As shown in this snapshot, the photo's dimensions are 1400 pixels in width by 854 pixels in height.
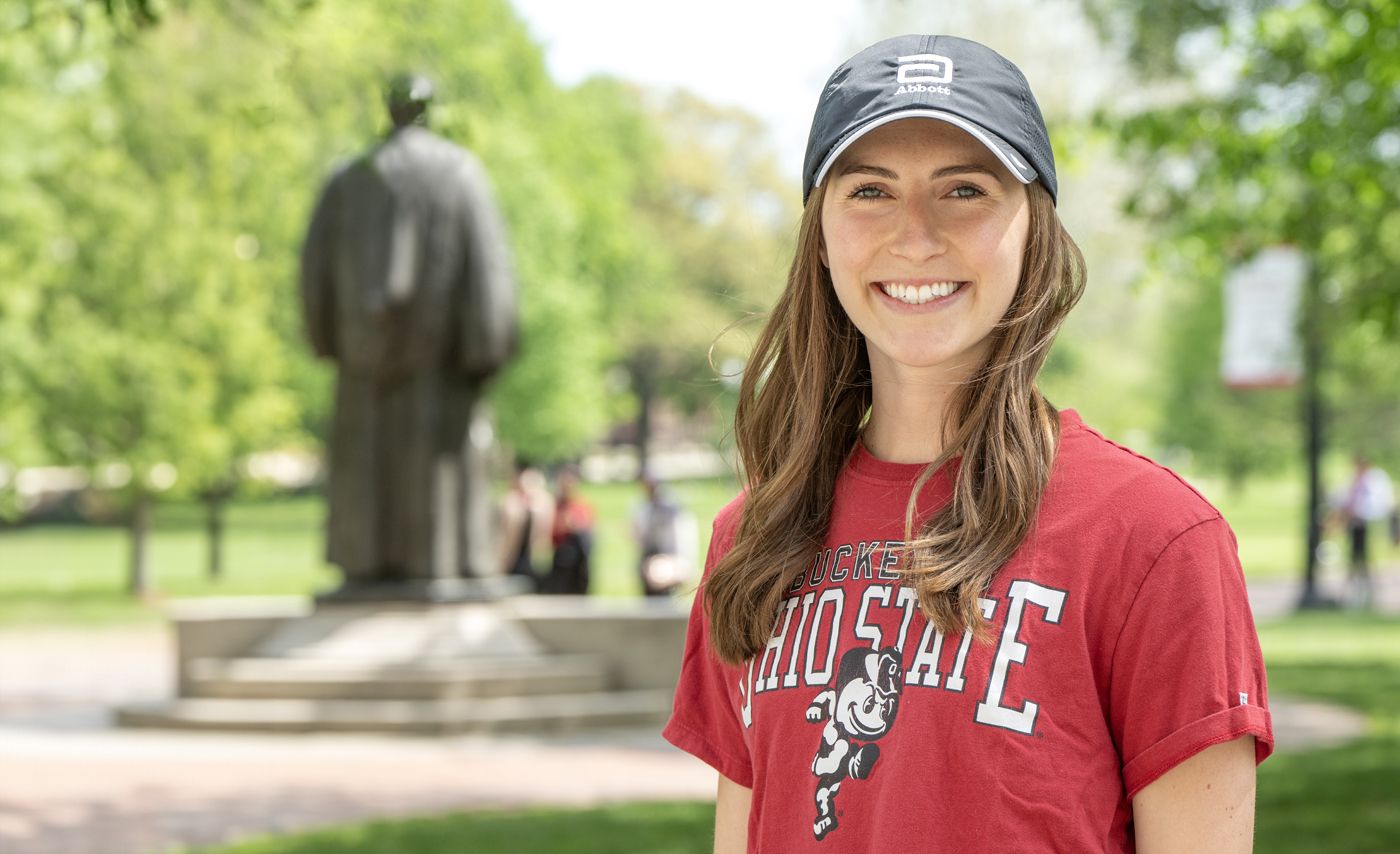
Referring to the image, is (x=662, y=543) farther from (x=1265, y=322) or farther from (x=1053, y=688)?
(x=1053, y=688)

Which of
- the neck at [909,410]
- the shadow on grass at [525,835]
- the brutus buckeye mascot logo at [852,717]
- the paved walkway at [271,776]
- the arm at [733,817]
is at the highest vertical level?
the neck at [909,410]

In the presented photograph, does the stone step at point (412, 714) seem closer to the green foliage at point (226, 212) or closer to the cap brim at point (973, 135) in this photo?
the green foliage at point (226, 212)

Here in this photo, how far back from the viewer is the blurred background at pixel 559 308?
8.60 metres

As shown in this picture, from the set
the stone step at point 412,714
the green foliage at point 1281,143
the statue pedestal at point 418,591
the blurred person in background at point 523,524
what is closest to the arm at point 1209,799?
the green foliage at point 1281,143

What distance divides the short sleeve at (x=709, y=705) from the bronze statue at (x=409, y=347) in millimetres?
10490

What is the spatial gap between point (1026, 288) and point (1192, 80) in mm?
13986

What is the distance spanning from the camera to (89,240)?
1021 inches

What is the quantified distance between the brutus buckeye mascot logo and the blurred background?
2.32 feet

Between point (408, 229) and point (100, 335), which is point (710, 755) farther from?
point (100, 335)

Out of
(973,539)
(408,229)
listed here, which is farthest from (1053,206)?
(408,229)

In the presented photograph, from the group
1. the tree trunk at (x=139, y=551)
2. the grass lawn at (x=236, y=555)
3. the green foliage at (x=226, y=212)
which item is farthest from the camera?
the tree trunk at (x=139, y=551)

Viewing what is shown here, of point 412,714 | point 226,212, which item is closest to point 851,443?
point 412,714

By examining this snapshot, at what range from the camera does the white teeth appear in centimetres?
211

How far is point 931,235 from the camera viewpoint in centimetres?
209
